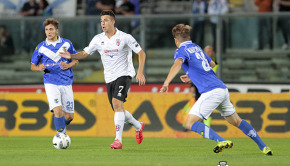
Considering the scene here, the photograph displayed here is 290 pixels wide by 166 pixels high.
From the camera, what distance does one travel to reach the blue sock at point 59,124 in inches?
491

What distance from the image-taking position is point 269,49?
60.3 feet

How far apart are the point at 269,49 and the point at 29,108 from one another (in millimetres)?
6692

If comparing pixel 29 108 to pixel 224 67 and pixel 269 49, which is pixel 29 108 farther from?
pixel 269 49

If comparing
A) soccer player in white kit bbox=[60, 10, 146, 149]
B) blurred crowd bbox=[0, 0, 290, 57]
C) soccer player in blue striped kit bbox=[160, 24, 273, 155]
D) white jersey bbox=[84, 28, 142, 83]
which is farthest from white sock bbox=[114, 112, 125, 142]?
blurred crowd bbox=[0, 0, 290, 57]

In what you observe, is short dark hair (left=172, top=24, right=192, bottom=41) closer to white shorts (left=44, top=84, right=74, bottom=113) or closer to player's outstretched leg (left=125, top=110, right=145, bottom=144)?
player's outstretched leg (left=125, top=110, right=145, bottom=144)

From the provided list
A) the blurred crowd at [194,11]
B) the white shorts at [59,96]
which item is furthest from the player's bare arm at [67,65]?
the blurred crowd at [194,11]

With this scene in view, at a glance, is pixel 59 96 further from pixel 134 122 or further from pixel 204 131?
pixel 204 131

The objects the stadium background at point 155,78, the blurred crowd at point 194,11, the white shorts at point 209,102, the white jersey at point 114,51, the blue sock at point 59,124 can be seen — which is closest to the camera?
the white shorts at point 209,102

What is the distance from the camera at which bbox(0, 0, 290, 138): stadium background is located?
16.6 meters

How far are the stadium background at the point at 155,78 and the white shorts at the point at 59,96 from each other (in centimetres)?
436

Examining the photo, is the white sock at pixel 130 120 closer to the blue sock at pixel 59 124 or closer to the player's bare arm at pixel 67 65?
the blue sock at pixel 59 124

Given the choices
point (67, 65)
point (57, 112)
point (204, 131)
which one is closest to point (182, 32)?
point (204, 131)

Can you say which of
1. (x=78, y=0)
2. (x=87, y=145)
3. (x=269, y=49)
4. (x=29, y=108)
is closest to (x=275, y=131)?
(x=269, y=49)

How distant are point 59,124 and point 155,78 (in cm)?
686
